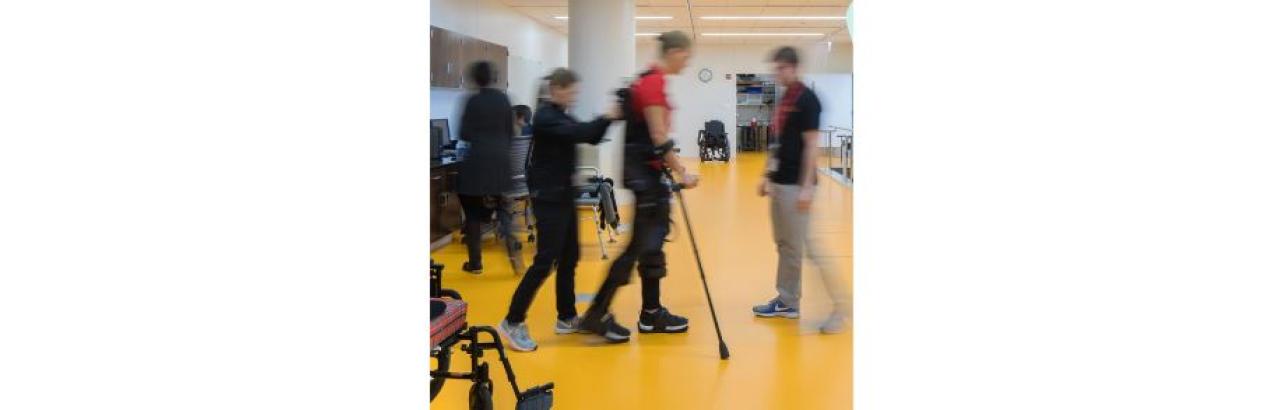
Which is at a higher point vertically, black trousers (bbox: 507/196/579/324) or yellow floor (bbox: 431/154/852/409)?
black trousers (bbox: 507/196/579/324)

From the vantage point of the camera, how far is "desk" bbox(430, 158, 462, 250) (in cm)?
419

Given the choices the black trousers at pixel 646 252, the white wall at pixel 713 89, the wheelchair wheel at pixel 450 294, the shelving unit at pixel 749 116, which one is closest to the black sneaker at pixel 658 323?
the black trousers at pixel 646 252

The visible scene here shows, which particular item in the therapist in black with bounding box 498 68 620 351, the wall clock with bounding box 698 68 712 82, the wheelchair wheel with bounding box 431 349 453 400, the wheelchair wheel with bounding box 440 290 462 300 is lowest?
the wheelchair wheel with bounding box 431 349 453 400

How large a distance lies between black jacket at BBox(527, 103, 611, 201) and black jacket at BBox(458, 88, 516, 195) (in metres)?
0.20

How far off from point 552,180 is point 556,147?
0.10 meters

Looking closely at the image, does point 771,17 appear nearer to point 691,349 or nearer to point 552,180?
point 691,349

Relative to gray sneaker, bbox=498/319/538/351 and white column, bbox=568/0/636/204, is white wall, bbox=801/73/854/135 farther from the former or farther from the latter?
white column, bbox=568/0/636/204

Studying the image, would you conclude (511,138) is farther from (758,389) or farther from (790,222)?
(790,222)

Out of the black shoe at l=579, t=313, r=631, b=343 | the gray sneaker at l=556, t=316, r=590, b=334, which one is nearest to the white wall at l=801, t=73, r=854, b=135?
the black shoe at l=579, t=313, r=631, b=343

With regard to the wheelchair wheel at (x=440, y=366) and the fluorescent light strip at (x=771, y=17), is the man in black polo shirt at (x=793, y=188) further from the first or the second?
the fluorescent light strip at (x=771, y=17)

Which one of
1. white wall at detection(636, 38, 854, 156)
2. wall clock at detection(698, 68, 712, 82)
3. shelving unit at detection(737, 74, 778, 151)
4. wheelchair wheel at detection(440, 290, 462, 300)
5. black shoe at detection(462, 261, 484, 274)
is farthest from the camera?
wall clock at detection(698, 68, 712, 82)

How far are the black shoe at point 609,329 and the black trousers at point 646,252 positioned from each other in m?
0.02
